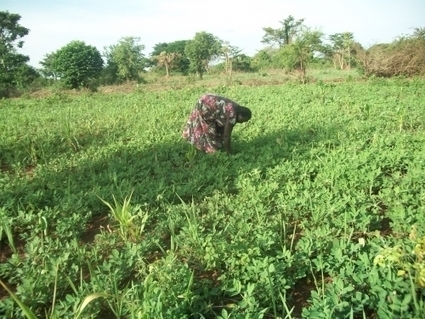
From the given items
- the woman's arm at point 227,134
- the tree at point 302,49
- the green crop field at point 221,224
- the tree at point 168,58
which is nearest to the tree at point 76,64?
the tree at point 168,58

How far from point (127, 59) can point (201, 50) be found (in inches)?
261

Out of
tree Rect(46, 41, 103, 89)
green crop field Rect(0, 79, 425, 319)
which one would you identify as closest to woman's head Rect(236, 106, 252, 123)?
green crop field Rect(0, 79, 425, 319)

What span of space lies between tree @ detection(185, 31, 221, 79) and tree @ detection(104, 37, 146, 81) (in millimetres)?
4505

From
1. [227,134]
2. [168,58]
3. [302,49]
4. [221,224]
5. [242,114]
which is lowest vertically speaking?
[221,224]

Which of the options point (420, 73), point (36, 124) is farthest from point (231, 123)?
point (420, 73)

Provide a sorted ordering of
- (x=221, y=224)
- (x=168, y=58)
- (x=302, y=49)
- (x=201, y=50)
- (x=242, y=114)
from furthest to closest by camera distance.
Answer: (x=168, y=58), (x=201, y=50), (x=302, y=49), (x=242, y=114), (x=221, y=224)

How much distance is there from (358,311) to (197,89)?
48.0ft

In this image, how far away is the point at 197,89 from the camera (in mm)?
15820

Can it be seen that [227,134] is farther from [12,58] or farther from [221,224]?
[12,58]

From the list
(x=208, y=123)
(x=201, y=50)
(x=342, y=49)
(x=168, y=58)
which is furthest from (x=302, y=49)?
(x=168, y=58)

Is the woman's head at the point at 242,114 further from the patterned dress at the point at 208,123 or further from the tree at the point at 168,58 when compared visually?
the tree at the point at 168,58

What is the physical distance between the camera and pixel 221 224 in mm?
3193

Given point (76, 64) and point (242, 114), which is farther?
point (76, 64)

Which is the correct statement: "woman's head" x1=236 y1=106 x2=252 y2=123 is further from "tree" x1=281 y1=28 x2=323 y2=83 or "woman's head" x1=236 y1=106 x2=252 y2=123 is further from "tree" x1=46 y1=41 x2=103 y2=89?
"tree" x1=46 y1=41 x2=103 y2=89
